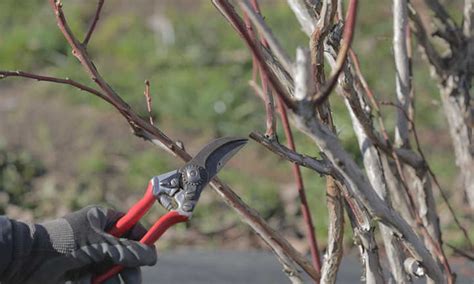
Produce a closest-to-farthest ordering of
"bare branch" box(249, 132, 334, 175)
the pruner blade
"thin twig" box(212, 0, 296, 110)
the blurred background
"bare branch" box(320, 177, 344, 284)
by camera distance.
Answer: "thin twig" box(212, 0, 296, 110) < "bare branch" box(249, 132, 334, 175) < the pruner blade < "bare branch" box(320, 177, 344, 284) < the blurred background

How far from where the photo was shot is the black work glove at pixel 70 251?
1947mm

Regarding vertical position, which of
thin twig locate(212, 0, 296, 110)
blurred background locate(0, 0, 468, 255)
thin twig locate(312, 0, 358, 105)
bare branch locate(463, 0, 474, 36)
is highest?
thin twig locate(212, 0, 296, 110)

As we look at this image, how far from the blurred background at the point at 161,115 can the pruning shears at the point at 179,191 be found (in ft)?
8.90

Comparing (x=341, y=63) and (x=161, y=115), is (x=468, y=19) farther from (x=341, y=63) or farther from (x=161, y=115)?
(x=161, y=115)

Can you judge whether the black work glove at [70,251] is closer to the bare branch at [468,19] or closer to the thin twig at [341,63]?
the thin twig at [341,63]

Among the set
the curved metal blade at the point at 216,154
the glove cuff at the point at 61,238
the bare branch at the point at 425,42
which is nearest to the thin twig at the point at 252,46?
the curved metal blade at the point at 216,154

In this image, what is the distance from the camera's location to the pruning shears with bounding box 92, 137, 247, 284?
1.95m

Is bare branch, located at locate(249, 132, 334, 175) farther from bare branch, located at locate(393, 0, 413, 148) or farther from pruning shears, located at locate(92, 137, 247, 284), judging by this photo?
bare branch, located at locate(393, 0, 413, 148)

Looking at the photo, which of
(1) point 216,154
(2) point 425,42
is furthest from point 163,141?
(2) point 425,42

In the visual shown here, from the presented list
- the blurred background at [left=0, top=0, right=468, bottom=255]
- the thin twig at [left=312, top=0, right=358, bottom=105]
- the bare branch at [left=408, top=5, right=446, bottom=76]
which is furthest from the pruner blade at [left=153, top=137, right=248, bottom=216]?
the blurred background at [left=0, top=0, right=468, bottom=255]

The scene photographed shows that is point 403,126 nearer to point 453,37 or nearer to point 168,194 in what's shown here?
point 453,37

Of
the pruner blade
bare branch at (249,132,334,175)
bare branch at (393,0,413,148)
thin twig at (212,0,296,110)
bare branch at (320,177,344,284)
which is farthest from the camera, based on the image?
bare branch at (393,0,413,148)

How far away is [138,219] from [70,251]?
154mm

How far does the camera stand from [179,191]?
197 centimetres
